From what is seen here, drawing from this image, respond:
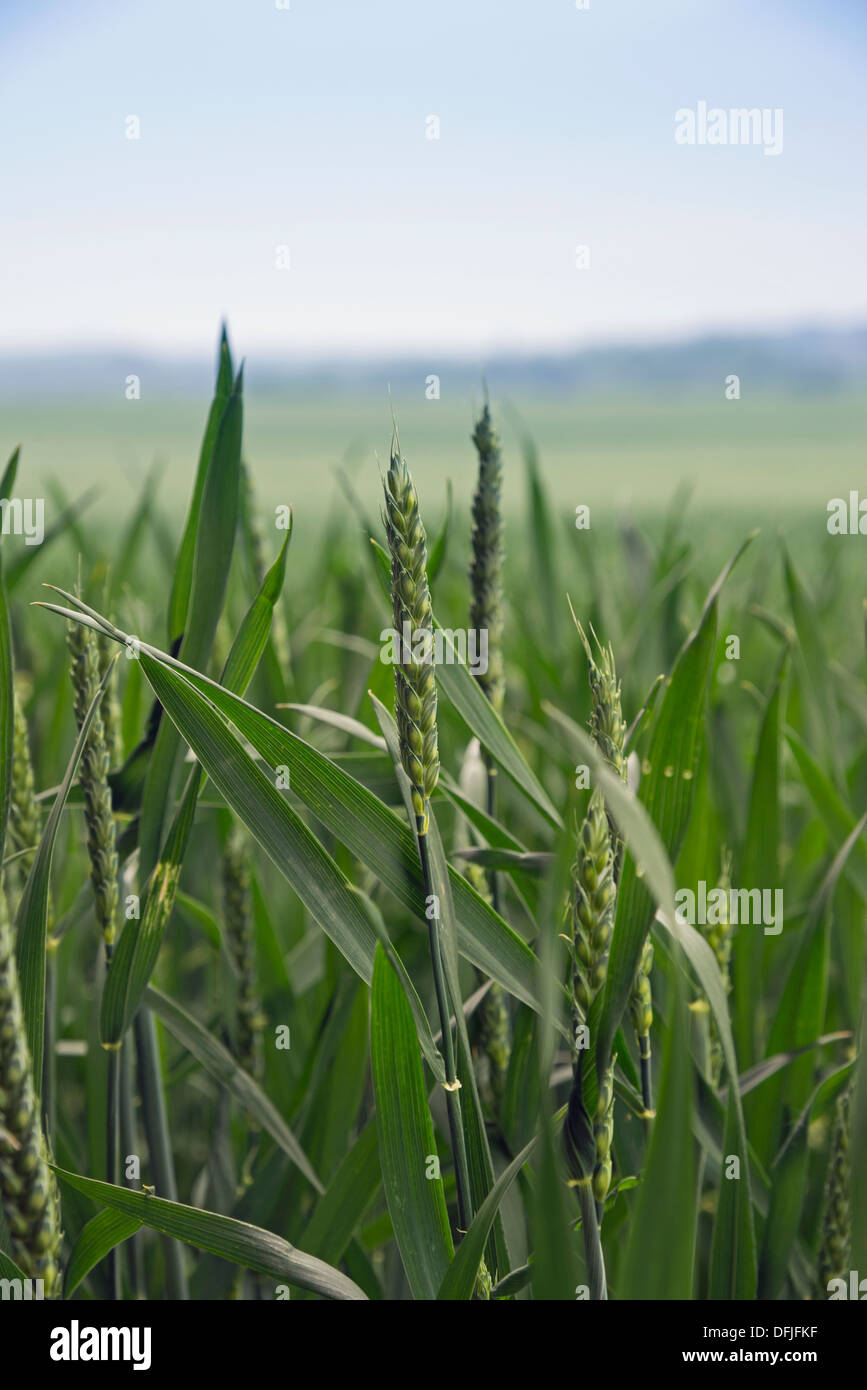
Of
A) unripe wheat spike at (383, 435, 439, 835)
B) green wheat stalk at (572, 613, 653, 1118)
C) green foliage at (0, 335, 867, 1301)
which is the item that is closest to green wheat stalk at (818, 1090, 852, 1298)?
green foliage at (0, 335, 867, 1301)

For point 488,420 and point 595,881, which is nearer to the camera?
point 595,881

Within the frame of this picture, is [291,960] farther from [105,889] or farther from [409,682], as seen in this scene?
[409,682]

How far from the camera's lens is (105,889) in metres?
0.41

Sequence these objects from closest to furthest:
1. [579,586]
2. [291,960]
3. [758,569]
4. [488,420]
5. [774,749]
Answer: [488,420] → [774,749] → [291,960] → [758,569] → [579,586]

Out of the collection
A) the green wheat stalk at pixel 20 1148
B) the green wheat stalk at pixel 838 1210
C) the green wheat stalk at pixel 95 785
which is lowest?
the green wheat stalk at pixel 838 1210

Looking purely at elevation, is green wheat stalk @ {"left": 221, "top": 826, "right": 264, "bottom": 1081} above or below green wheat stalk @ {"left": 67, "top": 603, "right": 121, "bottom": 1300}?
below

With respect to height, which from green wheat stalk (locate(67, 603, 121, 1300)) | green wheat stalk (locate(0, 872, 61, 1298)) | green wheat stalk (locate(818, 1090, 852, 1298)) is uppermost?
green wheat stalk (locate(67, 603, 121, 1300))

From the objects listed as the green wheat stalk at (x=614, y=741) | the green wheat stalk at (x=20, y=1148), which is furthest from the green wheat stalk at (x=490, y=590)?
the green wheat stalk at (x=20, y=1148)

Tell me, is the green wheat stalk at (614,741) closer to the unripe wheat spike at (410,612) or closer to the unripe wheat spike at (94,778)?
the unripe wheat spike at (410,612)

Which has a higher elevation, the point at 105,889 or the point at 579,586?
the point at 579,586

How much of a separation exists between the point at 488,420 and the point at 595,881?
27cm

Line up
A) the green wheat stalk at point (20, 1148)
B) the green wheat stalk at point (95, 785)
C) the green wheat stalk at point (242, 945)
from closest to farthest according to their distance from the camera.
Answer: the green wheat stalk at point (20, 1148) < the green wheat stalk at point (95, 785) < the green wheat stalk at point (242, 945)

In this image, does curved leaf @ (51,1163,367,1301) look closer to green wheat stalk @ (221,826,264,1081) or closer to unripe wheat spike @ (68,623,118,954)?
unripe wheat spike @ (68,623,118,954)
